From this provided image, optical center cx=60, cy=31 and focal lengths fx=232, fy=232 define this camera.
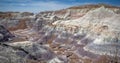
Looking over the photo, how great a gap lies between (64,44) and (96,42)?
16.7 meters

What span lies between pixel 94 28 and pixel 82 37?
4.18 meters

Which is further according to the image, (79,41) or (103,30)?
(79,41)

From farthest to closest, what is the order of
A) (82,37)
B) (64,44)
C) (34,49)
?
(64,44), (82,37), (34,49)

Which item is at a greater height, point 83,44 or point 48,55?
point 48,55

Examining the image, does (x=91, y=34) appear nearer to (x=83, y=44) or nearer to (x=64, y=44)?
(x=83, y=44)

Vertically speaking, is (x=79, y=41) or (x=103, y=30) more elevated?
(x=103, y=30)

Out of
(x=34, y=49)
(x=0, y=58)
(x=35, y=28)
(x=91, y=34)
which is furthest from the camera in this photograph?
(x=35, y=28)

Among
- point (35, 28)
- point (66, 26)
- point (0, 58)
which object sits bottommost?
point (35, 28)

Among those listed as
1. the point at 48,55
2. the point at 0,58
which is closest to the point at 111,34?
the point at 48,55

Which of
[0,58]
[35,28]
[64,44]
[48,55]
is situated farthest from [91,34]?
[35,28]

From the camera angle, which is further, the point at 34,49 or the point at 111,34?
the point at 111,34

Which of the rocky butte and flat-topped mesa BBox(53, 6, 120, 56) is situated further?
flat-topped mesa BBox(53, 6, 120, 56)

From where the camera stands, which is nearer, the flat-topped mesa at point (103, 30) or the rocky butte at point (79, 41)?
the rocky butte at point (79, 41)

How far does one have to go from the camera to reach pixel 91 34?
183ft
